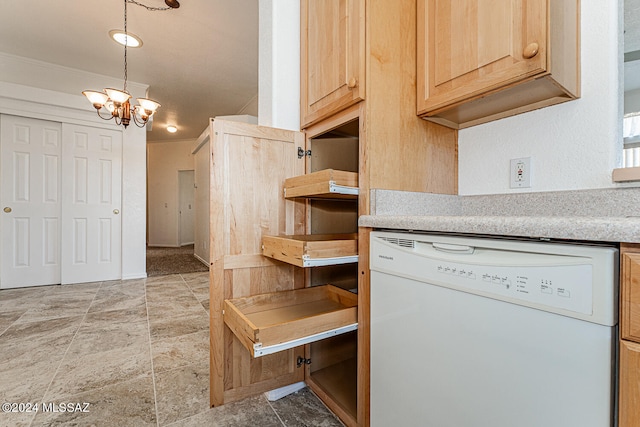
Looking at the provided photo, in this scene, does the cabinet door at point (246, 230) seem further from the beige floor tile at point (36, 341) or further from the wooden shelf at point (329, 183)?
the beige floor tile at point (36, 341)

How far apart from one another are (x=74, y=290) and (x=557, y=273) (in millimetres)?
4362

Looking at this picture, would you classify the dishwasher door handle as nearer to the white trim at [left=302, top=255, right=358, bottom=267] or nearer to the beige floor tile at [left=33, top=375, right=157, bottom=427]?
the white trim at [left=302, top=255, right=358, bottom=267]

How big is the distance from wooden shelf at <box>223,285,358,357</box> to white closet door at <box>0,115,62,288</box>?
3711mm

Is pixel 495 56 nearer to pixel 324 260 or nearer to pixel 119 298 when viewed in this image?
pixel 324 260

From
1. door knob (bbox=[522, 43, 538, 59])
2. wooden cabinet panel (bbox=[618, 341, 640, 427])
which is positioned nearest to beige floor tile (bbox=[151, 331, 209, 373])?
wooden cabinet panel (bbox=[618, 341, 640, 427])

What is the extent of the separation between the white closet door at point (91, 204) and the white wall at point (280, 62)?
327cm

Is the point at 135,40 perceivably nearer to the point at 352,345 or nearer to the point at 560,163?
the point at 352,345

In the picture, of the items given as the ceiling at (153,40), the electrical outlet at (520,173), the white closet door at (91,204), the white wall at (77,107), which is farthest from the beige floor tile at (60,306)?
the electrical outlet at (520,173)

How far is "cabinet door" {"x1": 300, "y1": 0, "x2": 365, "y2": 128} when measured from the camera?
1151mm

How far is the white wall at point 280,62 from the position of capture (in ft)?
5.01

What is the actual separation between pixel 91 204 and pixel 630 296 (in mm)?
4737

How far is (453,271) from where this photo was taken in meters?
0.75

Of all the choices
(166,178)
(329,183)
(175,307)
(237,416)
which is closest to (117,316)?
(175,307)

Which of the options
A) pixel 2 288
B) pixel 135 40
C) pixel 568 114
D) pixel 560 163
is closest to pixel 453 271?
pixel 560 163
